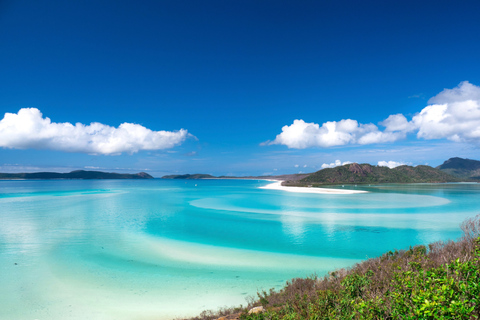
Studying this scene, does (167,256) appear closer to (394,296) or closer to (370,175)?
(394,296)

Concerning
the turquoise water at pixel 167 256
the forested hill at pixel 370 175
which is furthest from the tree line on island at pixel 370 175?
the turquoise water at pixel 167 256

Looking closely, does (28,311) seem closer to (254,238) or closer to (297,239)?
(254,238)

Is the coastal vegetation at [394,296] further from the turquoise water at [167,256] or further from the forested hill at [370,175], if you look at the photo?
the forested hill at [370,175]

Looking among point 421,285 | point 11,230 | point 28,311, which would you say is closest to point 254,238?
point 28,311

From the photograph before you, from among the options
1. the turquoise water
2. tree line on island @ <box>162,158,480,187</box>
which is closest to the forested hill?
tree line on island @ <box>162,158,480,187</box>

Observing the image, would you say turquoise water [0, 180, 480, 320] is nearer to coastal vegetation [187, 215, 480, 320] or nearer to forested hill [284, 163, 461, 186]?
coastal vegetation [187, 215, 480, 320]

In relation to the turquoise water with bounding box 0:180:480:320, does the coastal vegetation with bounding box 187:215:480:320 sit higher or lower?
higher
